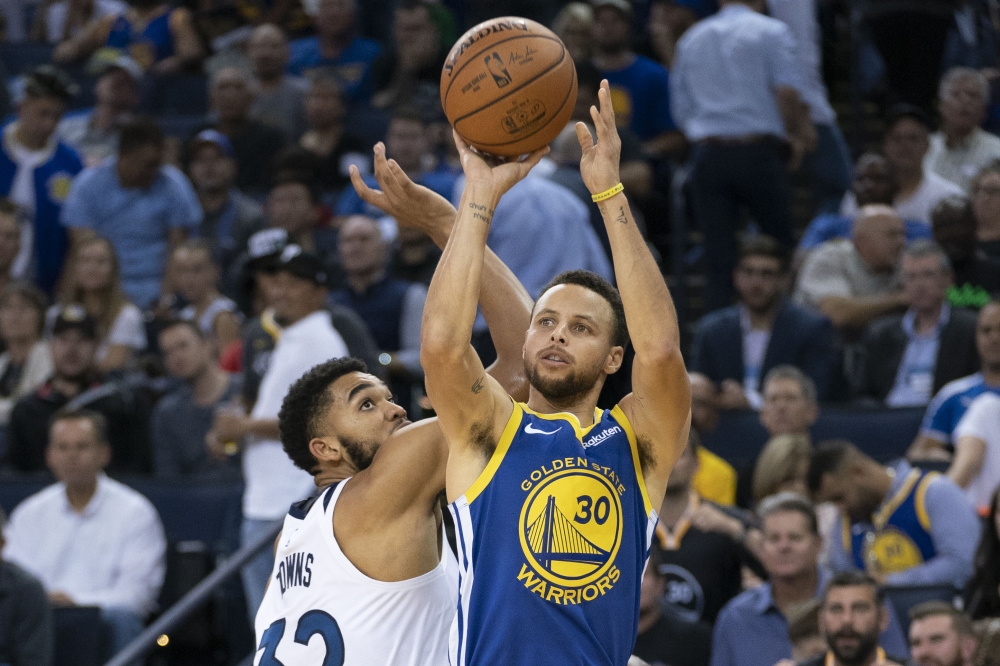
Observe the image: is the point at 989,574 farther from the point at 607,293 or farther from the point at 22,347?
the point at 22,347

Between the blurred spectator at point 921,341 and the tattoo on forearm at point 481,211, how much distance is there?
4951 millimetres

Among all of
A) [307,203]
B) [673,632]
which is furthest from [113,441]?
[673,632]

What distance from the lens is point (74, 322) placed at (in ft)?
27.9

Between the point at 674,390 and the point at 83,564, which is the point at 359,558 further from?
the point at 83,564

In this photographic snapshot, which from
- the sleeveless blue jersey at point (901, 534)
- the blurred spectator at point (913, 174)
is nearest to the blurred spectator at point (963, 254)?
the blurred spectator at point (913, 174)

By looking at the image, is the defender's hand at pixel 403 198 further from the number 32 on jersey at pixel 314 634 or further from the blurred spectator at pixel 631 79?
the blurred spectator at pixel 631 79

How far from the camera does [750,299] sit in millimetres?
8430

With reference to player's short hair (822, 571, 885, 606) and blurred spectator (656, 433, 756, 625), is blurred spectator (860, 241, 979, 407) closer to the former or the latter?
blurred spectator (656, 433, 756, 625)

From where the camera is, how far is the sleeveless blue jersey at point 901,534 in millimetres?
6754

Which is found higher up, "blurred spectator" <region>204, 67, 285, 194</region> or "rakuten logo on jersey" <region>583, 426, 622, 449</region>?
"rakuten logo on jersey" <region>583, 426, 622, 449</region>

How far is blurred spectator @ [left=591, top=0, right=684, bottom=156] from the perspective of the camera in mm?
10531

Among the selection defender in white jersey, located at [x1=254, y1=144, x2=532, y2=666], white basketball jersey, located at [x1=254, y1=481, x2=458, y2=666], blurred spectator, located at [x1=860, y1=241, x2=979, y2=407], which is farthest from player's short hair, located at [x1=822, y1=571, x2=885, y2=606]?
white basketball jersey, located at [x1=254, y1=481, x2=458, y2=666]

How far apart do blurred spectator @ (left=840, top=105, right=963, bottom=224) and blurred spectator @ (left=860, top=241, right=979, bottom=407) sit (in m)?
1.03

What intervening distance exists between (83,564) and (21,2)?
28.0ft
